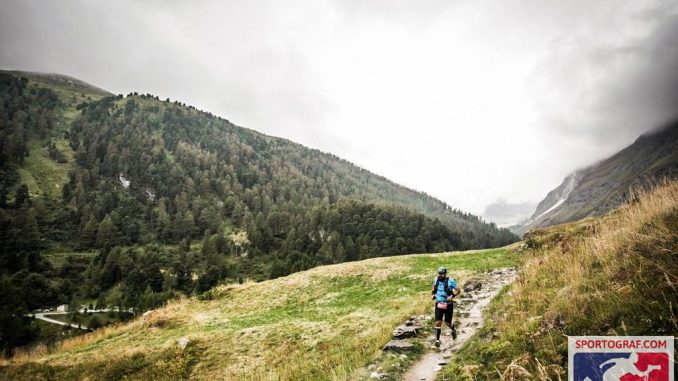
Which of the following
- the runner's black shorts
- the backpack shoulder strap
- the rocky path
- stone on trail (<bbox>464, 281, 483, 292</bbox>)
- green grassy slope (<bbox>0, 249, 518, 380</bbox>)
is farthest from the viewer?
the rocky path

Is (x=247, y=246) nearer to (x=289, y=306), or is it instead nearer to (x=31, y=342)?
(x=31, y=342)

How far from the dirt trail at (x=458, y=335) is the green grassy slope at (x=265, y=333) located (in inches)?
83.3

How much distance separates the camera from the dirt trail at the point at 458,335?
10593 mm

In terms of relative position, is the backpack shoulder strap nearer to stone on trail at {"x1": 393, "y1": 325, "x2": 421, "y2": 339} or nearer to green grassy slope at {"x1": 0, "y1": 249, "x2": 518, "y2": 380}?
stone on trail at {"x1": 393, "y1": 325, "x2": 421, "y2": 339}

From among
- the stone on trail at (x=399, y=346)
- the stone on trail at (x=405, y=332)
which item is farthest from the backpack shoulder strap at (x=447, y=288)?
the stone on trail at (x=399, y=346)

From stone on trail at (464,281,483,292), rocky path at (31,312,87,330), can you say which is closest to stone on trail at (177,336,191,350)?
stone on trail at (464,281,483,292)

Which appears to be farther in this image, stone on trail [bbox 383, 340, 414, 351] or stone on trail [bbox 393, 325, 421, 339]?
stone on trail [bbox 393, 325, 421, 339]

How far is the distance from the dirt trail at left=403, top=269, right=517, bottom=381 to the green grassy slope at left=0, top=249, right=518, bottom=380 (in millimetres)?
2117

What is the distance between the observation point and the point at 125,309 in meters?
116

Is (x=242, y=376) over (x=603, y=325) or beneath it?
beneath

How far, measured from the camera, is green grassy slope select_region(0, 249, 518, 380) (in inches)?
664

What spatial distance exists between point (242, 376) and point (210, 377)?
2421mm

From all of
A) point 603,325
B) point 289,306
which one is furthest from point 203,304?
point 603,325

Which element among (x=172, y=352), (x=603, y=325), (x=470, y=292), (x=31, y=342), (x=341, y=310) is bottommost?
(x=31, y=342)
